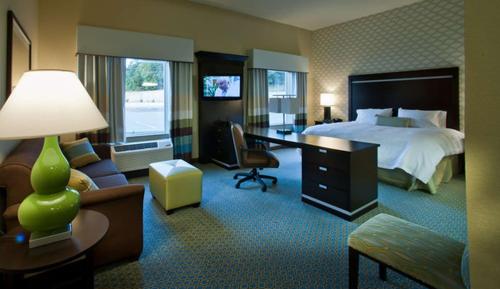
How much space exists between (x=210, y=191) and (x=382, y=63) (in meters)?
4.44

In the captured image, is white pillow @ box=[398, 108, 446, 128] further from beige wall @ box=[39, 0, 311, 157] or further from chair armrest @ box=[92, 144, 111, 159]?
chair armrest @ box=[92, 144, 111, 159]

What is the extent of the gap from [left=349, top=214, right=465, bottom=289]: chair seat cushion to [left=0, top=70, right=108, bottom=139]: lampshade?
Result: 1.64 m

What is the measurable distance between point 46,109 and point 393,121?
4877 mm

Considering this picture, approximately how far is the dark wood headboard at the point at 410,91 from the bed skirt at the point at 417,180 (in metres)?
1.13

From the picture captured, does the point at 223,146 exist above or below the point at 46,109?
below

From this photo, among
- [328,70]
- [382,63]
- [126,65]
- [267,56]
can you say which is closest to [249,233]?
[126,65]

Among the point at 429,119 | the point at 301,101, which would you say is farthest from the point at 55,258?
the point at 301,101

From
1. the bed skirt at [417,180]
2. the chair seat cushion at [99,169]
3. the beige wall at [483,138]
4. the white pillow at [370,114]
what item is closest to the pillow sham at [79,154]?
the chair seat cushion at [99,169]

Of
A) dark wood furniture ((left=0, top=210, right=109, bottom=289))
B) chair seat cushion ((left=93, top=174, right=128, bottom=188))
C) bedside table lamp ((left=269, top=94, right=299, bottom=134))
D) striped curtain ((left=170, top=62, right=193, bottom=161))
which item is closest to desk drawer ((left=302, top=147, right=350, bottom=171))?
bedside table lamp ((left=269, top=94, right=299, bottom=134))

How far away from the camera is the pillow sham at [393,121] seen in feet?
14.9

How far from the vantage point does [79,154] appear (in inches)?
129

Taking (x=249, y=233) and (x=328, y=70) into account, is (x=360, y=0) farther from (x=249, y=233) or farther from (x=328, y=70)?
(x=249, y=233)

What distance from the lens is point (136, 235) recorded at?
2.05 meters

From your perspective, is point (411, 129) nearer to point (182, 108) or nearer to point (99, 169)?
point (182, 108)
